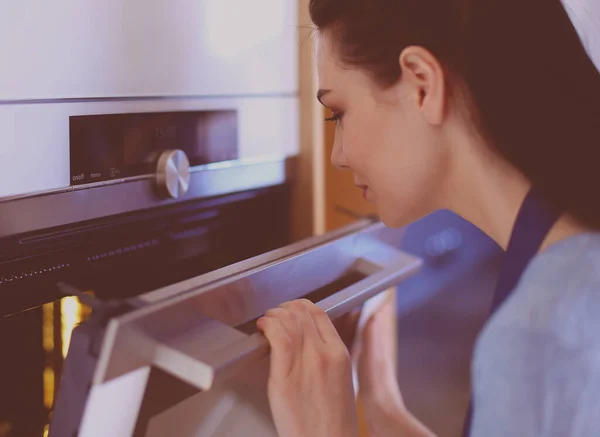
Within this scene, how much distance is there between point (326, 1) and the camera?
75 cm

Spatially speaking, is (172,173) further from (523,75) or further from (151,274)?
(523,75)

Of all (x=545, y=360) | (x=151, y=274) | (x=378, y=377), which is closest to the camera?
(x=545, y=360)

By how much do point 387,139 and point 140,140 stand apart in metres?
0.27

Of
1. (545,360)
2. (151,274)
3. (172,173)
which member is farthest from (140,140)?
(545,360)

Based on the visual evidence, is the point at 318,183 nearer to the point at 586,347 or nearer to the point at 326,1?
the point at 326,1

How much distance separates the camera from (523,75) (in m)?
0.67

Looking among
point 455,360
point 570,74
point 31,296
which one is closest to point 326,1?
point 570,74

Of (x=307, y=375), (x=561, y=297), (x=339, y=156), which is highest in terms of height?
(x=339, y=156)

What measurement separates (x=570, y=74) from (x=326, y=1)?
267mm

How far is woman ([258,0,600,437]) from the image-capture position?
624 mm

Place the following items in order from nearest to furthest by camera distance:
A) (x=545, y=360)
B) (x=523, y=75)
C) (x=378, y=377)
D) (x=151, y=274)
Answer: (x=545, y=360) → (x=523, y=75) → (x=151, y=274) → (x=378, y=377)

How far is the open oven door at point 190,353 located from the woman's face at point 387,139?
10 centimetres

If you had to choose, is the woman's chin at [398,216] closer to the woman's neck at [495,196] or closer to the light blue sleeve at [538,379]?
the woman's neck at [495,196]

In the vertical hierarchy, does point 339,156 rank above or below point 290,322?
above
